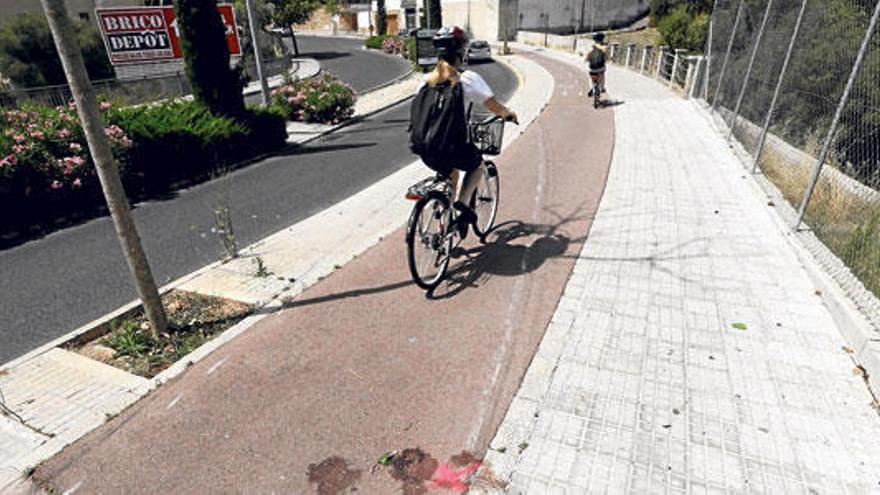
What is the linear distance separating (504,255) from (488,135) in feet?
4.75

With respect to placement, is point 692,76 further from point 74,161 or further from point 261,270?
point 74,161

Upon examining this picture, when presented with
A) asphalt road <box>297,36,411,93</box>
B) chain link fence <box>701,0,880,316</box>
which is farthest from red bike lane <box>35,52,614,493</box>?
asphalt road <box>297,36,411,93</box>

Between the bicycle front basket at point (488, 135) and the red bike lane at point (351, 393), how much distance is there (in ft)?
4.24

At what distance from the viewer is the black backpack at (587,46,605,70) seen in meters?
14.2

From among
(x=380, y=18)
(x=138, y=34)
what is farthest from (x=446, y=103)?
(x=380, y=18)

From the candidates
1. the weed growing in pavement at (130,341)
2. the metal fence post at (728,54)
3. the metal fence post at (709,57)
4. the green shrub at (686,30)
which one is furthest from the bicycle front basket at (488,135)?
the green shrub at (686,30)

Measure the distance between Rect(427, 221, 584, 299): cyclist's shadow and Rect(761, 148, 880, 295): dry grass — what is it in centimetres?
280

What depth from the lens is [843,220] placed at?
589 cm

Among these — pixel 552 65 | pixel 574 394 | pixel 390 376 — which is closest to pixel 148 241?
pixel 390 376

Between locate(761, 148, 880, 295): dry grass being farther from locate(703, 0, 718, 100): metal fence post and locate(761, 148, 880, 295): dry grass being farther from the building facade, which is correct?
the building facade

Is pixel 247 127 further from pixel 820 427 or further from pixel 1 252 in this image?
pixel 820 427

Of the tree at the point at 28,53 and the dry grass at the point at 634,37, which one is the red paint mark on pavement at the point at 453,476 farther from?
the dry grass at the point at 634,37

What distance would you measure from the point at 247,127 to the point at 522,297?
928 centimetres

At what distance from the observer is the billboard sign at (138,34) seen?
50.5 ft
